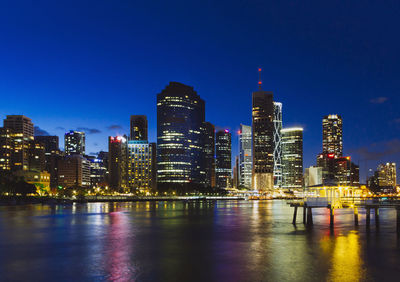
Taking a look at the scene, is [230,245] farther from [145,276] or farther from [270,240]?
[145,276]

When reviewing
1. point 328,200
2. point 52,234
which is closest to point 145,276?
point 52,234

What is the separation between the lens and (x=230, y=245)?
4916 cm

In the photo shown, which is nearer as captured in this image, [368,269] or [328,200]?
[368,269]

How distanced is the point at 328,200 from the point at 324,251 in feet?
98.9

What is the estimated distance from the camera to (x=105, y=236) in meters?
58.3

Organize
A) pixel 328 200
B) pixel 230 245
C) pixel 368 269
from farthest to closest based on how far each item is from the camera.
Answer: pixel 328 200, pixel 230 245, pixel 368 269

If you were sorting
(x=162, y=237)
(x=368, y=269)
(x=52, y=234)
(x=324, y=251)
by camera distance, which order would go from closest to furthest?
(x=368, y=269) < (x=324, y=251) < (x=162, y=237) < (x=52, y=234)

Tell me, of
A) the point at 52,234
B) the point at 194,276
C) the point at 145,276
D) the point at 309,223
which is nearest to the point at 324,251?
the point at 194,276

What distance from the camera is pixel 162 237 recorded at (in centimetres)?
5706

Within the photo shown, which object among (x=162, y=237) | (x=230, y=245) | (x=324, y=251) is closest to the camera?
(x=324, y=251)

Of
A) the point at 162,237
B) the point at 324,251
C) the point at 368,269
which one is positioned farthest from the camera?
the point at 162,237

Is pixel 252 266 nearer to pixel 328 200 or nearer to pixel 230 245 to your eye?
pixel 230 245

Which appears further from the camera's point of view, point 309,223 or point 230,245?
point 309,223

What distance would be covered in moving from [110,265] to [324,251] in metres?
22.2
